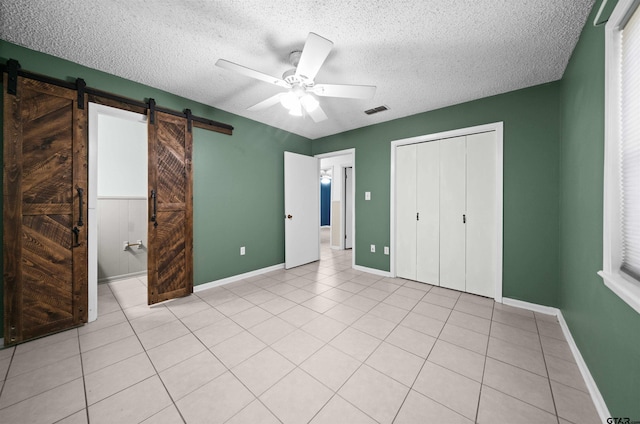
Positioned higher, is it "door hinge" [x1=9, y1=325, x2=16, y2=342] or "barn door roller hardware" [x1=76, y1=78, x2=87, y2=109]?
"barn door roller hardware" [x1=76, y1=78, x2=87, y2=109]

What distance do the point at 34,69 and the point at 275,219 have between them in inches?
119

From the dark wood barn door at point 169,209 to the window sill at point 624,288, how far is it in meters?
3.57

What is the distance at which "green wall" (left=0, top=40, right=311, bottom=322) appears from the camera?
2927 mm

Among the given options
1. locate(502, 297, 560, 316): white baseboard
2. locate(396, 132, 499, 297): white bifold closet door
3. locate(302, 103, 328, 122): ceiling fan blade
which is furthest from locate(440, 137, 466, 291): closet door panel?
locate(302, 103, 328, 122): ceiling fan blade

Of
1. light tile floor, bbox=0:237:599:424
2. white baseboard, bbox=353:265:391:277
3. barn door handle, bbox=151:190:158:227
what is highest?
barn door handle, bbox=151:190:158:227

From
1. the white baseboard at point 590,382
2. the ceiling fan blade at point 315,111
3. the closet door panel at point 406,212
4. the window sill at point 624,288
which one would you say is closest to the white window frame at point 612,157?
the window sill at point 624,288

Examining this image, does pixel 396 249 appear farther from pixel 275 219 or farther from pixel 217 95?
pixel 217 95

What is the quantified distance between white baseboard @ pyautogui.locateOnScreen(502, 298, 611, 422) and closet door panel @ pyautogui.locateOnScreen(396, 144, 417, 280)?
3.94ft

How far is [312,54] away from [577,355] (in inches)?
116

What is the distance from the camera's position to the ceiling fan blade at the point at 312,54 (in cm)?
143

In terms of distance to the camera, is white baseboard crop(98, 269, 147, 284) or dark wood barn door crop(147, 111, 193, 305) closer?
dark wood barn door crop(147, 111, 193, 305)

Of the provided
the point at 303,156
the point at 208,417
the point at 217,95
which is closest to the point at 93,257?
the point at 208,417

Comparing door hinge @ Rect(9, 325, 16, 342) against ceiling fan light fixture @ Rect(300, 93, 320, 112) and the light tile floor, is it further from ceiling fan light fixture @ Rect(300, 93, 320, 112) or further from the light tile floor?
ceiling fan light fixture @ Rect(300, 93, 320, 112)

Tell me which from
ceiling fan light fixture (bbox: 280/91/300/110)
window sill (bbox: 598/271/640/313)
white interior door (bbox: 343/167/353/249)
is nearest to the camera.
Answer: window sill (bbox: 598/271/640/313)
